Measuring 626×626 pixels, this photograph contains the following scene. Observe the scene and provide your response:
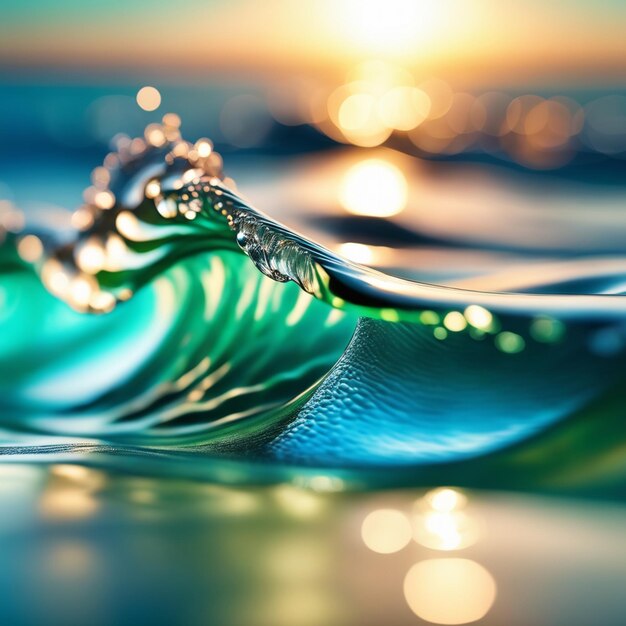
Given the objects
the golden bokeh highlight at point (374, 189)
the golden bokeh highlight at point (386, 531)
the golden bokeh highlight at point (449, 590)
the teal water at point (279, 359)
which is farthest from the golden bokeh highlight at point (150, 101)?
the golden bokeh highlight at point (449, 590)

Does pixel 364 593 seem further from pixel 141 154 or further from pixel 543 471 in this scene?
pixel 141 154

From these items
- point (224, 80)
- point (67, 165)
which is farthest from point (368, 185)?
point (224, 80)

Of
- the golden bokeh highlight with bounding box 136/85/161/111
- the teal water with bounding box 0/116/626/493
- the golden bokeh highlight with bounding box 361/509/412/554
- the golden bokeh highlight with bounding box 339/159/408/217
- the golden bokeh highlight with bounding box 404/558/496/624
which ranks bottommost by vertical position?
the golden bokeh highlight with bounding box 404/558/496/624

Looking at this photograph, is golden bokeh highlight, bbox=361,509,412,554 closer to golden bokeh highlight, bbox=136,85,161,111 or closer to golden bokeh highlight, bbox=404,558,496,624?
golden bokeh highlight, bbox=404,558,496,624

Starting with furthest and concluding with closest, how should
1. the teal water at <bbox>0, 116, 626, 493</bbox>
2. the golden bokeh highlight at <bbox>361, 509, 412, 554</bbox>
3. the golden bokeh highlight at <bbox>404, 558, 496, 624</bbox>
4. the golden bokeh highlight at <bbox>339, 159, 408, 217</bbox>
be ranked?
the golden bokeh highlight at <bbox>339, 159, 408, 217</bbox>, the teal water at <bbox>0, 116, 626, 493</bbox>, the golden bokeh highlight at <bbox>361, 509, 412, 554</bbox>, the golden bokeh highlight at <bbox>404, 558, 496, 624</bbox>

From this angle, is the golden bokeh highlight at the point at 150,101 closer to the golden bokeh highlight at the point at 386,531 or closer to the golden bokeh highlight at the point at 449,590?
the golden bokeh highlight at the point at 386,531

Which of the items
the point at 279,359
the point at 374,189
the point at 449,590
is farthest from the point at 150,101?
the point at 449,590

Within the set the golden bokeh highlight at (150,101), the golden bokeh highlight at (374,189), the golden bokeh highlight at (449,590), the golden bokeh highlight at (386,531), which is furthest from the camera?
the golden bokeh highlight at (150,101)

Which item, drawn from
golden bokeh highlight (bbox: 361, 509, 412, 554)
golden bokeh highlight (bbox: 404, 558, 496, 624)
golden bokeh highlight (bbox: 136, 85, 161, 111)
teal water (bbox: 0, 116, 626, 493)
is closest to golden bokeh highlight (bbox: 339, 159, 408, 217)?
teal water (bbox: 0, 116, 626, 493)

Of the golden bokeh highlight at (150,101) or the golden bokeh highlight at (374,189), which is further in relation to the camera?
the golden bokeh highlight at (150,101)
